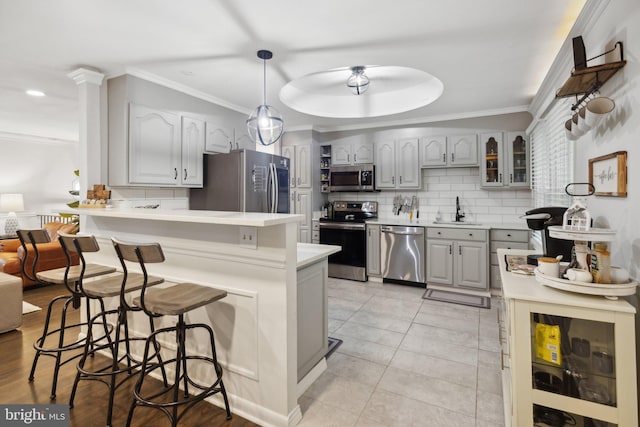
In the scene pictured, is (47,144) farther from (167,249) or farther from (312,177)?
(167,249)

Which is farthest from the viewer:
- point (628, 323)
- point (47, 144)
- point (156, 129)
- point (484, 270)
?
point (47, 144)

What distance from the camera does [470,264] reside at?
4.12m

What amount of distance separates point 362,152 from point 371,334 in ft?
9.74

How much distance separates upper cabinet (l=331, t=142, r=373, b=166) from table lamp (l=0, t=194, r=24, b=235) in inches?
237

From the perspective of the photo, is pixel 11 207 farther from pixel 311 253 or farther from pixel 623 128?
pixel 623 128

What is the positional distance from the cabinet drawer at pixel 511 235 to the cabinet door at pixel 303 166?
9.03 feet

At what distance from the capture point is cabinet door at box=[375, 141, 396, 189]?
15.9 feet

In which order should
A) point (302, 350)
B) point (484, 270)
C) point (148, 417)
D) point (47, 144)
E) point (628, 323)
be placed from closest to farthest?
1. point (628, 323)
2. point (148, 417)
3. point (302, 350)
4. point (484, 270)
5. point (47, 144)

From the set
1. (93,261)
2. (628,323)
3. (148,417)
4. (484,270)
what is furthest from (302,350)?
(484,270)

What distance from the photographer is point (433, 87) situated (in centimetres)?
380

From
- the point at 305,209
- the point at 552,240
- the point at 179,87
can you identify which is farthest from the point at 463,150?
the point at 179,87

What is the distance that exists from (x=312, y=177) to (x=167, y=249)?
324cm

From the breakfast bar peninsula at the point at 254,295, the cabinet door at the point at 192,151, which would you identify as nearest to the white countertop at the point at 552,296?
the breakfast bar peninsula at the point at 254,295

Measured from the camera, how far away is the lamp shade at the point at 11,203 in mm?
5871
